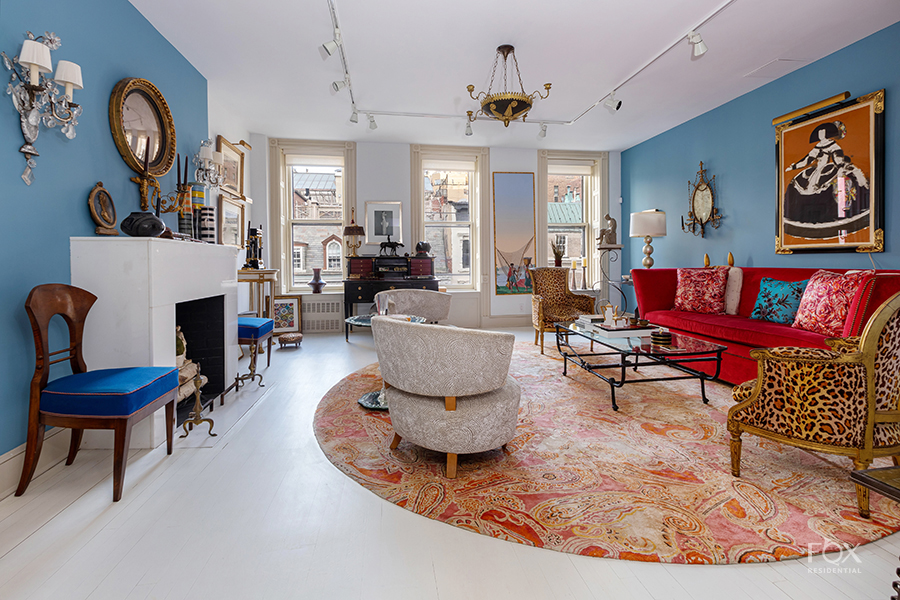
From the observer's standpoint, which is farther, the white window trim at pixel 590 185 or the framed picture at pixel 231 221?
the white window trim at pixel 590 185

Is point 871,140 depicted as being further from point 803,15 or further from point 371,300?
point 371,300

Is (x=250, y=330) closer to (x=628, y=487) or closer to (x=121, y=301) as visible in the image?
(x=121, y=301)

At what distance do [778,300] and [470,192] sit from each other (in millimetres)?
5007

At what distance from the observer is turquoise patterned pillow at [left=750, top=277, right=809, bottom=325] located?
159 inches

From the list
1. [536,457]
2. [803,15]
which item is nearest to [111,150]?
[536,457]

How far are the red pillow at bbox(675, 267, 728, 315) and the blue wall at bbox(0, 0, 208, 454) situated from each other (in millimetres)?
5514

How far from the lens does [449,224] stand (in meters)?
7.81

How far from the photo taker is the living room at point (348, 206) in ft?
5.27

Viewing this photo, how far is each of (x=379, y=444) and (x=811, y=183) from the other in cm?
477

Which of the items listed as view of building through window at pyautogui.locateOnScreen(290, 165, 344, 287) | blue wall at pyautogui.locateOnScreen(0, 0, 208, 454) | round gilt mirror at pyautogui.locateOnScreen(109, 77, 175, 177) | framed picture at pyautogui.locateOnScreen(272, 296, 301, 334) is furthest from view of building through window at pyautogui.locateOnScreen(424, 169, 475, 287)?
blue wall at pyautogui.locateOnScreen(0, 0, 208, 454)

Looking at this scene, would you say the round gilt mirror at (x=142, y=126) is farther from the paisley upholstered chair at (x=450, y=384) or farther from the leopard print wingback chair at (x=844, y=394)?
the leopard print wingback chair at (x=844, y=394)

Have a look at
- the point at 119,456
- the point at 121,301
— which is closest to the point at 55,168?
the point at 121,301

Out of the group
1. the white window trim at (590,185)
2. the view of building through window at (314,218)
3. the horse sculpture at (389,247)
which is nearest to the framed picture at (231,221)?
the view of building through window at (314,218)

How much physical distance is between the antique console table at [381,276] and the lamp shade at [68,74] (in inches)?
180
